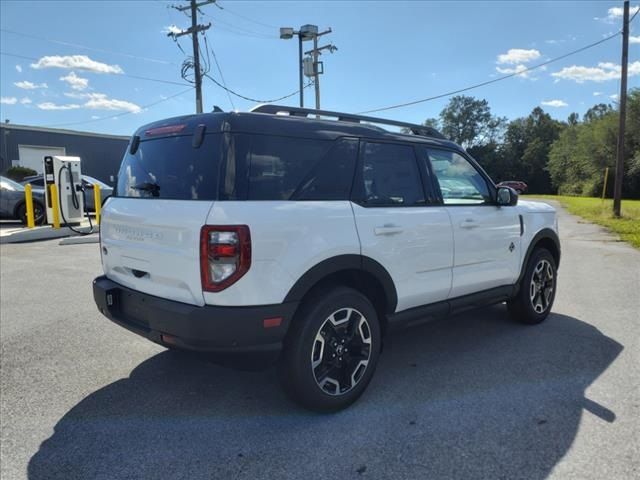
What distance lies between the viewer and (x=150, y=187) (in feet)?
10.7

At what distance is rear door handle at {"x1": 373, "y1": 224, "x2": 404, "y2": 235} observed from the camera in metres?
3.31

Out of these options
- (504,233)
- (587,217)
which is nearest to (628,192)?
(587,217)

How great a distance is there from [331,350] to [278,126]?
1474 millimetres

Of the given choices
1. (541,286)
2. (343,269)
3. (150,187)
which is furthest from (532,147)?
(150,187)

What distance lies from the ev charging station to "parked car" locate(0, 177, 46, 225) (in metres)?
1.38

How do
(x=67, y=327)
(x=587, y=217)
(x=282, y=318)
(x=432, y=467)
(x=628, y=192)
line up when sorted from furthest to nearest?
1. (x=628, y=192)
2. (x=587, y=217)
3. (x=67, y=327)
4. (x=282, y=318)
5. (x=432, y=467)

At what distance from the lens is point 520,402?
3299 mm

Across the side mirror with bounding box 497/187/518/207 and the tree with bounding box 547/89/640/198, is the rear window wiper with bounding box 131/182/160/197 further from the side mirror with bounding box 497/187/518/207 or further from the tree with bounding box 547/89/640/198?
the tree with bounding box 547/89/640/198

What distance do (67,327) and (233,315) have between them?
3.11 meters

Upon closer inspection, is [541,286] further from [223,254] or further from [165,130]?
[165,130]

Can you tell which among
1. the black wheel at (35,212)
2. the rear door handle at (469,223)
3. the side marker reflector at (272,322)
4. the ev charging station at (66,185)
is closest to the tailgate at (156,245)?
the side marker reflector at (272,322)

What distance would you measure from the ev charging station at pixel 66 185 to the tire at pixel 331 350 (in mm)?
11135

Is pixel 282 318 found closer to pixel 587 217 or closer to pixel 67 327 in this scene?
pixel 67 327

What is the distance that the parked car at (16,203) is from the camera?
1388 cm
